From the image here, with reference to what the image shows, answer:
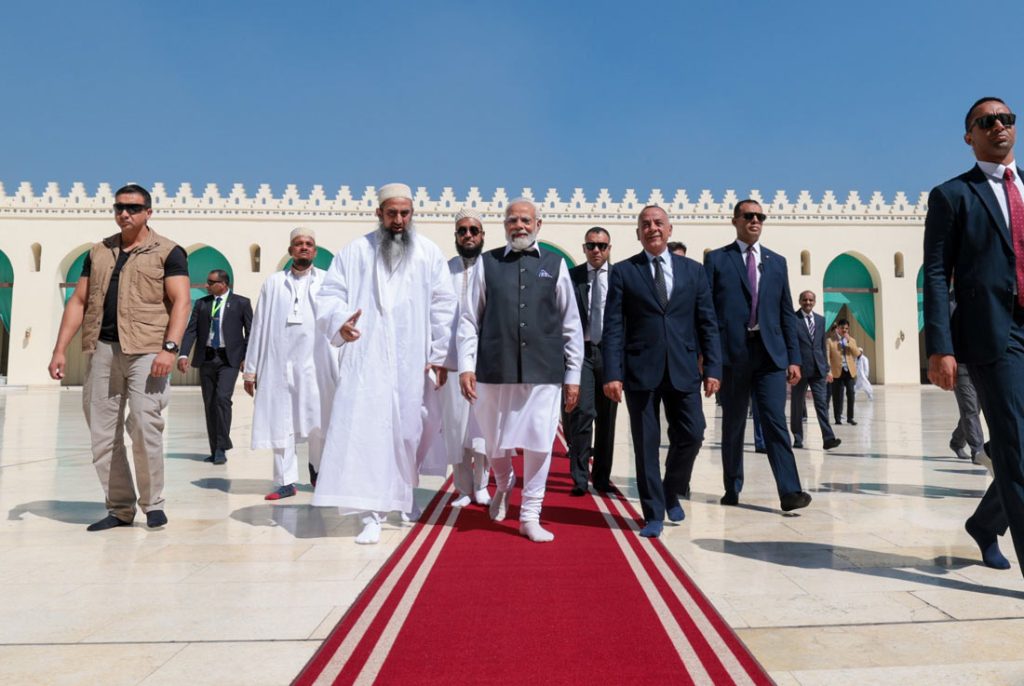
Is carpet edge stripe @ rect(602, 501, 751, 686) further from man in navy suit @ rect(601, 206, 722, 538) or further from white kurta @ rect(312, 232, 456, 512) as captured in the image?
white kurta @ rect(312, 232, 456, 512)

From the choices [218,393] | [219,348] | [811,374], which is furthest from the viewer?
[811,374]

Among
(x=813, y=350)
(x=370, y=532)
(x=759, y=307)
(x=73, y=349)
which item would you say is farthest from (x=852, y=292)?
(x=73, y=349)

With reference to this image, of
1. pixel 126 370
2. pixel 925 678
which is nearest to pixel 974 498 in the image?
pixel 925 678

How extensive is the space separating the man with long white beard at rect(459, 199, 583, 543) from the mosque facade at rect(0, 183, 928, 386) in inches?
890

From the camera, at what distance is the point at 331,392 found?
502 centimetres

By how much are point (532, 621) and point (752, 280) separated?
2920 millimetres

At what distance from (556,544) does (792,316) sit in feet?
7.07

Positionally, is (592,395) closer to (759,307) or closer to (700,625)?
(759,307)

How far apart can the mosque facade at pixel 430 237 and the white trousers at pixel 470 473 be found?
2182 cm

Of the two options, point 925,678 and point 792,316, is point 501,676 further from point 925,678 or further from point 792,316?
point 792,316

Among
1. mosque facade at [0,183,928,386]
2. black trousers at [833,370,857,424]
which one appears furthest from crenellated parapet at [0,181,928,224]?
black trousers at [833,370,857,424]

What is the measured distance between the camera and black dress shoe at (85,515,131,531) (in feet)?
13.4

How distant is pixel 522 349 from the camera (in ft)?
13.2

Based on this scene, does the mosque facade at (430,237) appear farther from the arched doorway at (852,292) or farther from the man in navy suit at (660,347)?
the man in navy suit at (660,347)
